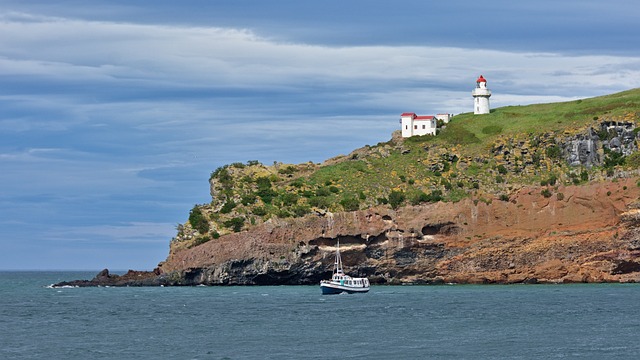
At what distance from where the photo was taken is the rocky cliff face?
106 meters

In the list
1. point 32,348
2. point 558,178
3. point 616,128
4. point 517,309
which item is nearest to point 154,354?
point 32,348

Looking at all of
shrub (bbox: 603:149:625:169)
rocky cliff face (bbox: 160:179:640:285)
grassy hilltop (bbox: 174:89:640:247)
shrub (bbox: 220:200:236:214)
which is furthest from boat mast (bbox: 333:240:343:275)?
shrub (bbox: 603:149:625:169)

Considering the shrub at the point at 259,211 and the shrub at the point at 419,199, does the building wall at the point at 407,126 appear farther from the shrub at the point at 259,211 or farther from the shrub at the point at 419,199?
the shrub at the point at 259,211

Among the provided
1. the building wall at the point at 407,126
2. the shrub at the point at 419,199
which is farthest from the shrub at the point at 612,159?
the building wall at the point at 407,126

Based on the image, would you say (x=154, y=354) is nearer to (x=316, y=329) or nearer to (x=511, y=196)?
(x=316, y=329)

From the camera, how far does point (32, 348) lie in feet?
185

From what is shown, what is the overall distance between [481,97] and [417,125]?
1366 cm

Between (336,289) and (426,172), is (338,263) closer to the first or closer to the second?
(336,289)

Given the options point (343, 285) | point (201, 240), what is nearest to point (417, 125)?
point (201, 240)

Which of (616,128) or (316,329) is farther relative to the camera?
(616,128)

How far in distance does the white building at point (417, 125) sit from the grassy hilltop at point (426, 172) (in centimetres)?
150

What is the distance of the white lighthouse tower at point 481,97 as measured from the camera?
143 metres

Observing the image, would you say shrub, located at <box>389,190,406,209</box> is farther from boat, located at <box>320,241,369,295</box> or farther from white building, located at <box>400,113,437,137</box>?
white building, located at <box>400,113,437,137</box>

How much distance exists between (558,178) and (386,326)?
5622 cm
